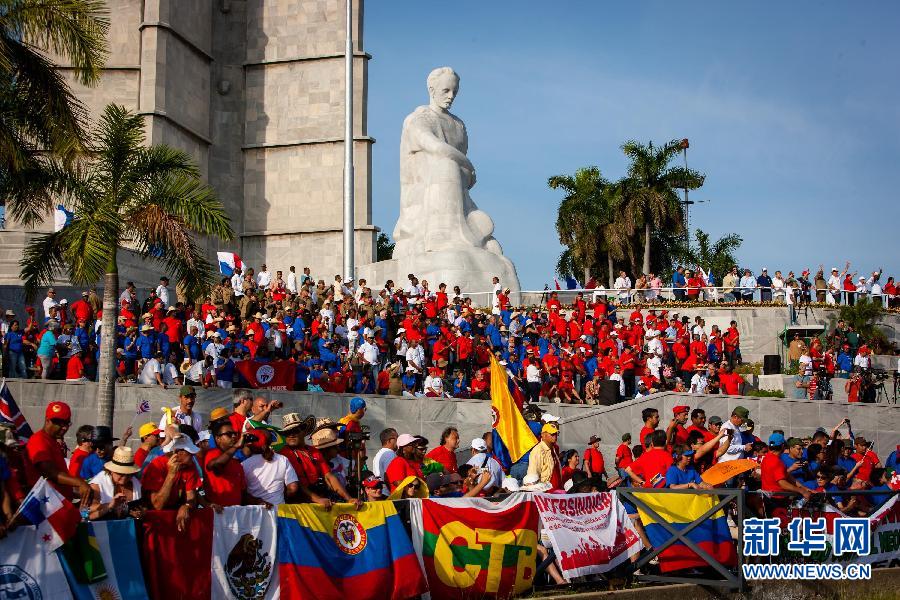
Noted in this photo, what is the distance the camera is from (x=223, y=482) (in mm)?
8578

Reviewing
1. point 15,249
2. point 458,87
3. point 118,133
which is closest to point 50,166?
point 118,133

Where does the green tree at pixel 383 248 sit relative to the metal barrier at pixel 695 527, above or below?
above

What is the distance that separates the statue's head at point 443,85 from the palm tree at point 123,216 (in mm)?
17035

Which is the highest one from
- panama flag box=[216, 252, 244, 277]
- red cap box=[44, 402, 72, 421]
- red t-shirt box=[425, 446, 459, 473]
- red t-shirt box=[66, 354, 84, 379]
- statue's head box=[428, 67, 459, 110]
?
statue's head box=[428, 67, 459, 110]

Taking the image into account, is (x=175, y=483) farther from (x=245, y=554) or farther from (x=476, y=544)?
(x=476, y=544)

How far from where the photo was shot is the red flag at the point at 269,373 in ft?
62.5

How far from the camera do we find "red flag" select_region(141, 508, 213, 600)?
25.2ft

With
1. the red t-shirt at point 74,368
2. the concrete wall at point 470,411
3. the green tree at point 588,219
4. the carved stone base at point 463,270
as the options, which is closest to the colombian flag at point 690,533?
the concrete wall at point 470,411

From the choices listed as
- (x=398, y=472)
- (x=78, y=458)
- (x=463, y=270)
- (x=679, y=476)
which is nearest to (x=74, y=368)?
(x=78, y=458)

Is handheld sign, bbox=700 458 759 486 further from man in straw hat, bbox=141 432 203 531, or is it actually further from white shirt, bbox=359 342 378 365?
white shirt, bbox=359 342 378 365

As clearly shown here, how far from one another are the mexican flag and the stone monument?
795 inches

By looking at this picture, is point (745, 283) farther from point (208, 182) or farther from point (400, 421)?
point (208, 182)

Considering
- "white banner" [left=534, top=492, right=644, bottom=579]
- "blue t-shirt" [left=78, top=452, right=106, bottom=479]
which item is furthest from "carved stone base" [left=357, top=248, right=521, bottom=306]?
"blue t-shirt" [left=78, top=452, right=106, bottom=479]

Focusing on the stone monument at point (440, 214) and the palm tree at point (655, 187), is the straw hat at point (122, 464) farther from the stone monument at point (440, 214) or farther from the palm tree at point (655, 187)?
the palm tree at point (655, 187)
